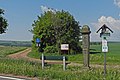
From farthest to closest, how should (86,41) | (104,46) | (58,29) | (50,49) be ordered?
(50,49) < (58,29) < (86,41) < (104,46)

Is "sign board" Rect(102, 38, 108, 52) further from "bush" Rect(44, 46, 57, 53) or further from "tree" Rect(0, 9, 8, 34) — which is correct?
"bush" Rect(44, 46, 57, 53)

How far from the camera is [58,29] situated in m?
55.7

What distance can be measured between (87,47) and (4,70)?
526 centimetres

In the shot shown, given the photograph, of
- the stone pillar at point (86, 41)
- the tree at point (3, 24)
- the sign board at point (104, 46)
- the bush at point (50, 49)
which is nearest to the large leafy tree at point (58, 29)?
the bush at point (50, 49)

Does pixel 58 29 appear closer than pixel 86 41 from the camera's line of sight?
No

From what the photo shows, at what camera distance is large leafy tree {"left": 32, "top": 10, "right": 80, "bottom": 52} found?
2174 inches

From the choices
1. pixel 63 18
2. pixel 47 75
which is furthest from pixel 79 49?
pixel 47 75

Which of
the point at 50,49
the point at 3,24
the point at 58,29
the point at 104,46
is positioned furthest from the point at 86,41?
the point at 50,49

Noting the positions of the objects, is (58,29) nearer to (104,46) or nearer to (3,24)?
(3,24)

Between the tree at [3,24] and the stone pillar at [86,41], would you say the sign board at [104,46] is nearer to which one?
the stone pillar at [86,41]

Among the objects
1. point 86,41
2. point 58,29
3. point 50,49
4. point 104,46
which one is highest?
point 58,29

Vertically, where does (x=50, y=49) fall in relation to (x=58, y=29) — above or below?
below

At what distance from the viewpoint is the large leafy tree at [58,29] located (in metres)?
55.2

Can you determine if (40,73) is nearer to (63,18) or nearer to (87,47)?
(87,47)
